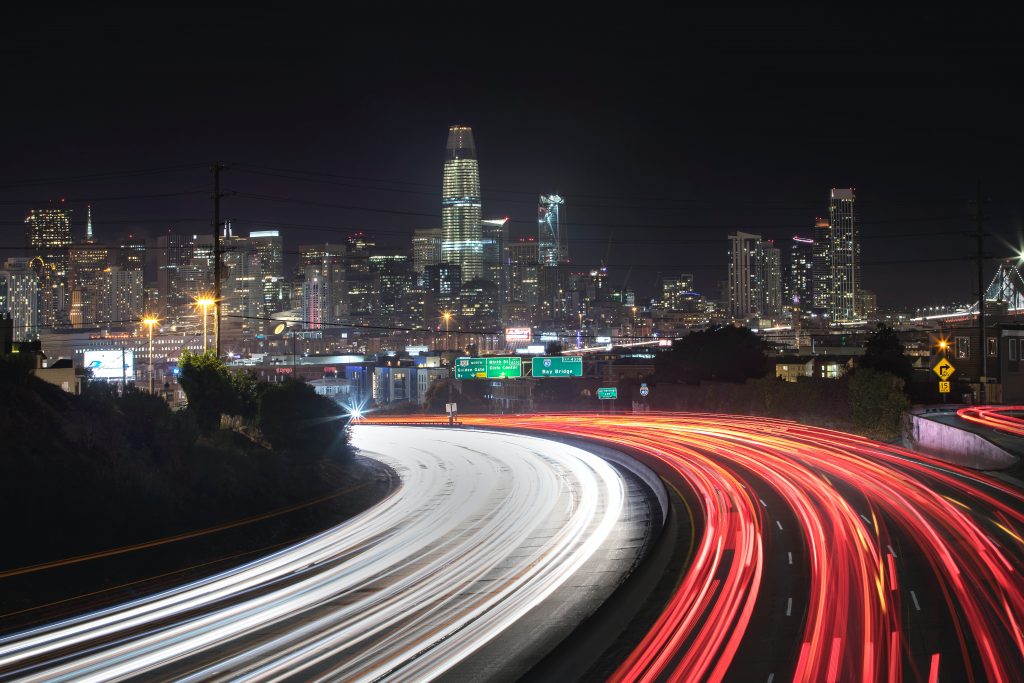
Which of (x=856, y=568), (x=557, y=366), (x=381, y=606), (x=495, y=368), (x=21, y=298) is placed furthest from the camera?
(x=21, y=298)

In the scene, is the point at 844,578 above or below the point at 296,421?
below

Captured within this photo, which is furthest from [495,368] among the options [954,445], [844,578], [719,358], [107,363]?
[844,578]

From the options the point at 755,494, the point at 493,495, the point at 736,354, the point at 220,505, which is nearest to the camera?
the point at 220,505

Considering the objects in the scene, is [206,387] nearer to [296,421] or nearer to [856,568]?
[296,421]

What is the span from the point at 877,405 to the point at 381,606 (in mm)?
33956

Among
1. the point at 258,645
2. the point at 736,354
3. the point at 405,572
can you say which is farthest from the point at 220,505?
the point at 736,354

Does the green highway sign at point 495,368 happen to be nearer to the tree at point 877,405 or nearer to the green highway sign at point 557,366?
the green highway sign at point 557,366

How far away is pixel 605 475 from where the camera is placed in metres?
37.2

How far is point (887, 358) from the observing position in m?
62.5

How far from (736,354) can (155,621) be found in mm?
64573

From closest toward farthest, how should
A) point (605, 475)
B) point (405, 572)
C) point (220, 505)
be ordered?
Answer: 1. point (405, 572)
2. point (220, 505)
3. point (605, 475)

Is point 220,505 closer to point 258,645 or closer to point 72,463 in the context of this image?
point 72,463

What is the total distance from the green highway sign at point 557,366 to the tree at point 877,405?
2335 centimetres

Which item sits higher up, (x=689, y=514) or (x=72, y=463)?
(x=72, y=463)
